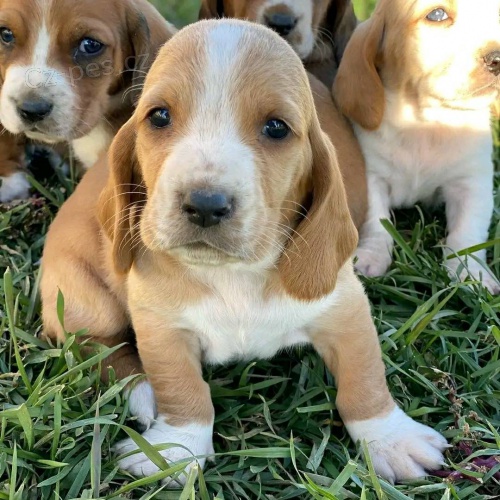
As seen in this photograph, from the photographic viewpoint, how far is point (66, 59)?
454 cm

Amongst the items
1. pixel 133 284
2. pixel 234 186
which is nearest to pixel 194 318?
pixel 133 284

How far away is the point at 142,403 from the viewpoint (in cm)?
376

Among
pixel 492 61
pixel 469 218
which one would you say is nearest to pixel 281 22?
pixel 492 61

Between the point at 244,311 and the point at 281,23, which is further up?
the point at 281,23

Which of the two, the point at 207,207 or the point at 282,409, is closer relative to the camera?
the point at 207,207

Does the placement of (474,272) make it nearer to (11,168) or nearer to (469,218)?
(469,218)

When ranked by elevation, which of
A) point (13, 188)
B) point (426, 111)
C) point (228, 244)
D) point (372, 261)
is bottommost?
point (13, 188)

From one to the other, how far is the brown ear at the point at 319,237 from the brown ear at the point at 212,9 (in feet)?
9.09

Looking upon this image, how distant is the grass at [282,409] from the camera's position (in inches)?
130

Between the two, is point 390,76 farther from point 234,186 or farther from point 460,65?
point 234,186

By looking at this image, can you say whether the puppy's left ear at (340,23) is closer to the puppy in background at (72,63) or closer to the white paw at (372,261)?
the puppy in background at (72,63)

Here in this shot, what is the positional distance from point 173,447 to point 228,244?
1206 millimetres

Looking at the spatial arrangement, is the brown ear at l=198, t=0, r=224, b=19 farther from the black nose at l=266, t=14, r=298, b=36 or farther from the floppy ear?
the floppy ear

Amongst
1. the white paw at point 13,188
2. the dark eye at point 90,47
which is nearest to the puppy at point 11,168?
the white paw at point 13,188
